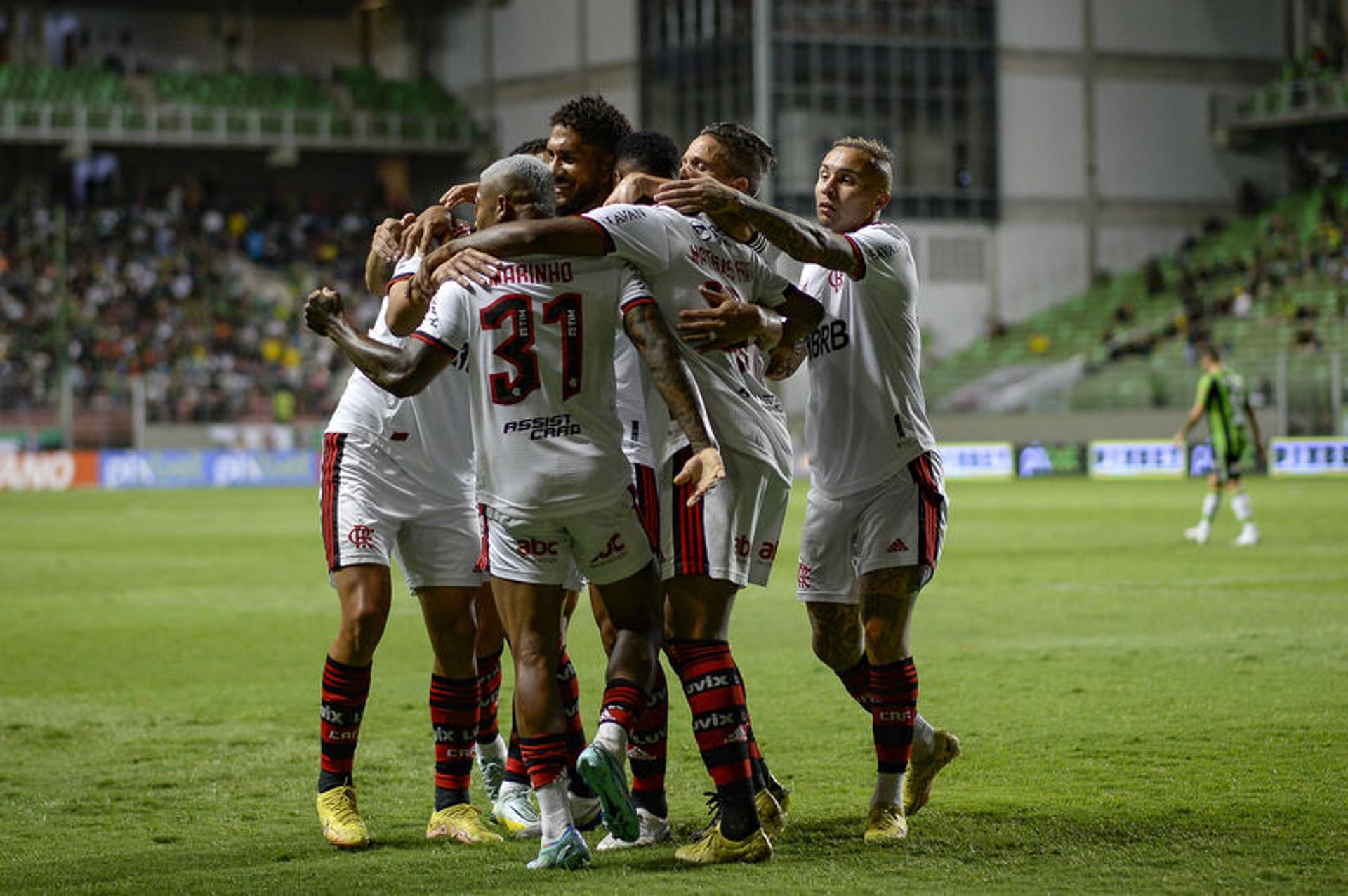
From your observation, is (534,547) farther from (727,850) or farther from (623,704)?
(727,850)

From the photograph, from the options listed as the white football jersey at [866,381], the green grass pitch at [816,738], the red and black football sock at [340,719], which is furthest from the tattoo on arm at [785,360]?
the red and black football sock at [340,719]

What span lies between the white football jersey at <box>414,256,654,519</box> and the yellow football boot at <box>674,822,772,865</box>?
3.77 ft

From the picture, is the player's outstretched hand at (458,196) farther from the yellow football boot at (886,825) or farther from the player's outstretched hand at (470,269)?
the yellow football boot at (886,825)

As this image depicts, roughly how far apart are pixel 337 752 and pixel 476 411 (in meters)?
1.45

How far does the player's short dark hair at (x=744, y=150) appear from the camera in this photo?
6824mm

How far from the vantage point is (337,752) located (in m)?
6.96

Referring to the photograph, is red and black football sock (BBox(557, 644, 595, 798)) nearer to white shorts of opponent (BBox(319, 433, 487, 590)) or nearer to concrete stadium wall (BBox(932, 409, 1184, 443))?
white shorts of opponent (BBox(319, 433, 487, 590))

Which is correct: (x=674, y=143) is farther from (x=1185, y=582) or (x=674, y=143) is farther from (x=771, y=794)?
(x=1185, y=582)

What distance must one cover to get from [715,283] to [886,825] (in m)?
1.95

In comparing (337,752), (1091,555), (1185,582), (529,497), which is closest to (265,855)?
(337,752)

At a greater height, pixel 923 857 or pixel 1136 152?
pixel 1136 152

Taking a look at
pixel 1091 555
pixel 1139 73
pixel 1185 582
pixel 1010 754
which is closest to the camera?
pixel 1010 754

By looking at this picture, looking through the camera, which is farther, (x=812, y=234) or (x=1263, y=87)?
(x=1263, y=87)

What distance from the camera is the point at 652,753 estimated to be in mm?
6836
